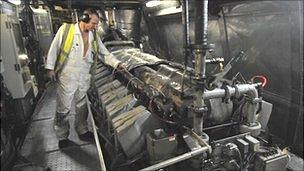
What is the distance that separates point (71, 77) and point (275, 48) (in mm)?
2479

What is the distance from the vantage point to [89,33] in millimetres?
3082

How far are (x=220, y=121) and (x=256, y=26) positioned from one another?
5.42 feet

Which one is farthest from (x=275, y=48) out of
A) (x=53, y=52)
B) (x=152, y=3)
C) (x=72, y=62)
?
(x=152, y=3)

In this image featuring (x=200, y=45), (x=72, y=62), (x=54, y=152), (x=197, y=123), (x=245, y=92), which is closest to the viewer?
(x=200, y=45)

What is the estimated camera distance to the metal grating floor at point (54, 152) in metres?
2.79

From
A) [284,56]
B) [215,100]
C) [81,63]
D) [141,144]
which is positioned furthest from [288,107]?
[81,63]

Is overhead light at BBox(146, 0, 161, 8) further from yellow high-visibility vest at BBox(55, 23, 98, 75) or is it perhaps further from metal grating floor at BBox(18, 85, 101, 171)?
metal grating floor at BBox(18, 85, 101, 171)

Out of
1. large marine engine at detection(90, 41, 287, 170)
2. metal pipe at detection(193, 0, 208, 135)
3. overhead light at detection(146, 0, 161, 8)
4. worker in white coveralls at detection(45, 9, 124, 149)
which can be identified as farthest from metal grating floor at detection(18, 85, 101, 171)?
overhead light at detection(146, 0, 161, 8)

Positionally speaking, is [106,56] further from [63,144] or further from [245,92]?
[245,92]

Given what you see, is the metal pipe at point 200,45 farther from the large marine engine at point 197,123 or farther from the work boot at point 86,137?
the work boot at point 86,137

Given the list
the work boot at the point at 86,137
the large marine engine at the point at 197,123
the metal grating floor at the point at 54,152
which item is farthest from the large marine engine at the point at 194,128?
the work boot at the point at 86,137

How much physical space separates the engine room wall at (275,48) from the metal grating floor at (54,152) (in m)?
2.34

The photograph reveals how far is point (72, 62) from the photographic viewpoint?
2.95 m

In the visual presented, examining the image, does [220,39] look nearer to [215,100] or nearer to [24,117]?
[215,100]
